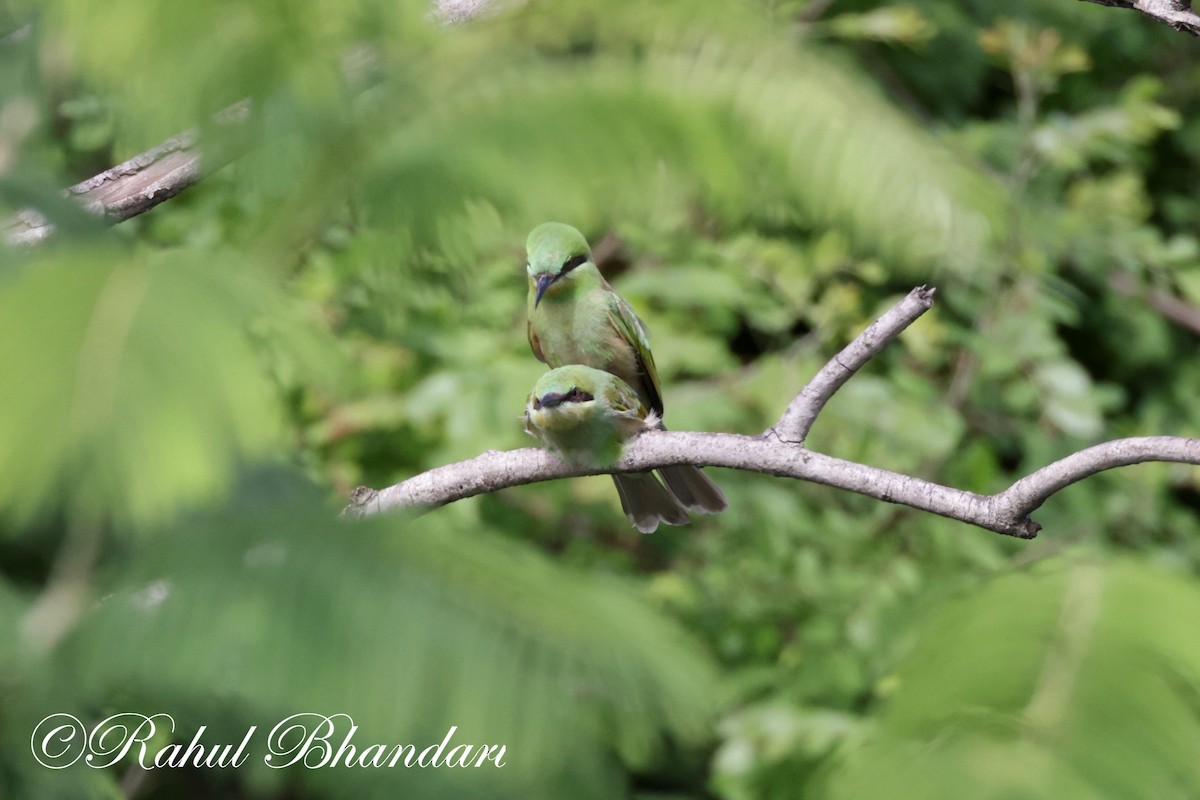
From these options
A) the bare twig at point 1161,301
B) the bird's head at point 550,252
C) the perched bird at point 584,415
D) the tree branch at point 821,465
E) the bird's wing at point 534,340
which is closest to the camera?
the tree branch at point 821,465

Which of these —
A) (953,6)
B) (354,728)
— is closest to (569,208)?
(354,728)

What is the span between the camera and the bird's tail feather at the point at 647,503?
2117mm

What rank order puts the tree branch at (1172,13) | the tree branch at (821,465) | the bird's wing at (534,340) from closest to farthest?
the tree branch at (821,465)
the tree branch at (1172,13)
the bird's wing at (534,340)

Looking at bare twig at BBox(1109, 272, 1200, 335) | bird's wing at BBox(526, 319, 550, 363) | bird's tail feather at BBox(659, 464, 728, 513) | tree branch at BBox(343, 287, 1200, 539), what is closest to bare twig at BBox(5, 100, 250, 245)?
tree branch at BBox(343, 287, 1200, 539)

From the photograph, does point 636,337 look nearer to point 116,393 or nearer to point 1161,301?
point 116,393

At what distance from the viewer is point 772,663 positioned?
11.2 feet

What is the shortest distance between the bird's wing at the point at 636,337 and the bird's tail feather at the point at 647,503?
0.14 m

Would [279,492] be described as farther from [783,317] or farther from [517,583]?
[783,317]

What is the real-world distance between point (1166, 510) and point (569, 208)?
10.1ft

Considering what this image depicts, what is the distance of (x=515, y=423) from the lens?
270cm

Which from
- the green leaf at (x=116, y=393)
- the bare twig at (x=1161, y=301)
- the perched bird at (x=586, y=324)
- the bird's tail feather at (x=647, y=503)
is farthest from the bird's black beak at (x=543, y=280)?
the bare twig at (x=1161, y=301)

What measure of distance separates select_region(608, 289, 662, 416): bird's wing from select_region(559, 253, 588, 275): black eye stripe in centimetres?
9

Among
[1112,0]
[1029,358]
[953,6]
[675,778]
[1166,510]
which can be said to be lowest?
[675,778]

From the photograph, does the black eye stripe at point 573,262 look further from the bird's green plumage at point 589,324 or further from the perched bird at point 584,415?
the perched bird at point 584,415
